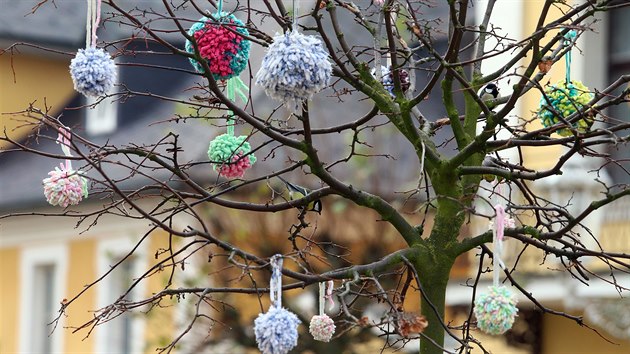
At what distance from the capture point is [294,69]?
3.03 meters

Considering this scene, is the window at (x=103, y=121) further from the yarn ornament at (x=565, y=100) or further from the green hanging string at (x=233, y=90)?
the yarn ornament at (x=565, y=100)

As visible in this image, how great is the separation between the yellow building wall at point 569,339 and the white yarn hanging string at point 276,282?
7819 millimetres

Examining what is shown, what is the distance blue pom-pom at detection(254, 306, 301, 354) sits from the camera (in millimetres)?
2977

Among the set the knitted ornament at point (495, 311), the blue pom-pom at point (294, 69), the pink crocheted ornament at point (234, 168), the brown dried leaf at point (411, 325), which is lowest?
the brown dried leaf at point (411, 325)

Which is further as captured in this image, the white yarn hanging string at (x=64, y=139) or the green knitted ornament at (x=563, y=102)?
the green knitted ornament at (x=563, y=102)

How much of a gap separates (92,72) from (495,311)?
115 centimetres

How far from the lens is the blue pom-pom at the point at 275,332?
9.77ft

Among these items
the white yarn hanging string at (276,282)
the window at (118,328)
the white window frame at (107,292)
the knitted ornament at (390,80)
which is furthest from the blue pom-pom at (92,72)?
the window at (118,328)

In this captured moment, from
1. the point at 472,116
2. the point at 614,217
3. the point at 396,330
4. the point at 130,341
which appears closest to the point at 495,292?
the point at 396,330

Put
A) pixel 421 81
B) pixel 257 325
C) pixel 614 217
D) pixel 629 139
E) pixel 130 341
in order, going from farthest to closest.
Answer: pixel 130 341 < pixel 421 81 < pixel 614 217 < pixel 629 139 < pixel 257 325

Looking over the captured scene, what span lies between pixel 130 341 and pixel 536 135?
11537mm

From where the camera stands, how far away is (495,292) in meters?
3.05

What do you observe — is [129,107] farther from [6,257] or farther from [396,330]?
[396,330]

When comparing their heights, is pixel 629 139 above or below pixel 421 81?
below
